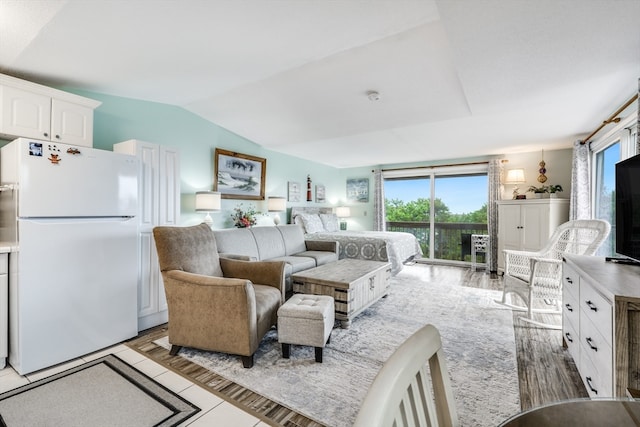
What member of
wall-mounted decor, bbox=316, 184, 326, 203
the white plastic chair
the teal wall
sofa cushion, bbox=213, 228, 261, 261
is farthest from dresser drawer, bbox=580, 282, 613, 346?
wall-mounted decor, bbox=316, 184, 326, 203

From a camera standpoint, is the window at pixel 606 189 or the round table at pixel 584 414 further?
the window at pixel 606 189

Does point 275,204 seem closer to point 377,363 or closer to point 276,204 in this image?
point 276,204

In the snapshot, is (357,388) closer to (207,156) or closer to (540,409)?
(540,409)

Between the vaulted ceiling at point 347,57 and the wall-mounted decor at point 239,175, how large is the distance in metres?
0.66

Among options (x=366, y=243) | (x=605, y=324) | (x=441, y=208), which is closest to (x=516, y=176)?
(x=441, y=208)

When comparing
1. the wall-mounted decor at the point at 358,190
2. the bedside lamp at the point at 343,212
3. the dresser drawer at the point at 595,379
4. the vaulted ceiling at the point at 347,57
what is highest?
the vaulted ceiling at the point at 347,57

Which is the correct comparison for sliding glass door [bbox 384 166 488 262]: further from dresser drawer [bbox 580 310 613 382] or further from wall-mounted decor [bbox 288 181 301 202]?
dresser drawer [bbox 580 310 613 382]

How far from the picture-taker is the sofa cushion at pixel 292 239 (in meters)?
4.52

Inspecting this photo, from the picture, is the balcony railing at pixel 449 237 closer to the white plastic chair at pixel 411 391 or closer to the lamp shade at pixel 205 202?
the lamp shade at pixel 205 202

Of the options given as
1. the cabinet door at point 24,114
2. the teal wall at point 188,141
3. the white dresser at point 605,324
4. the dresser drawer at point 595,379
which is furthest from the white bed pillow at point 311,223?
the dresser drawer at point 595,379

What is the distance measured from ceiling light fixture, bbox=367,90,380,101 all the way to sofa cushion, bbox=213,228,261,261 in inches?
90.2

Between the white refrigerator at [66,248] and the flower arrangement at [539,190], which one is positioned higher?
the flower arrangement at [539,190]

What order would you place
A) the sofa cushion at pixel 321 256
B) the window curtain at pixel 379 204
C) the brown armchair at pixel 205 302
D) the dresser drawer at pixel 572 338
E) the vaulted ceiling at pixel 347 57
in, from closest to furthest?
the vaulted ceiling at pixel 347 57
the dresser drawer at pixel 572 338
the brown armchair at pixel 205 302
the sofa cushion at pixel 321 256
the window curtain at pixel 379 204

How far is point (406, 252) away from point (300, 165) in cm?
281
